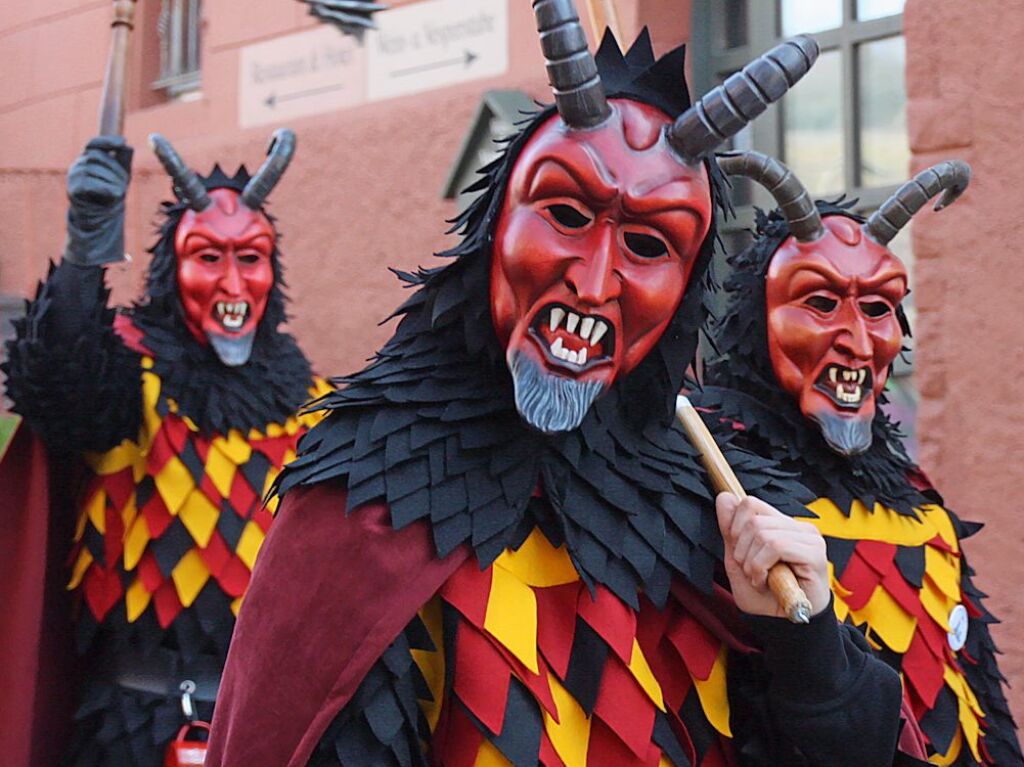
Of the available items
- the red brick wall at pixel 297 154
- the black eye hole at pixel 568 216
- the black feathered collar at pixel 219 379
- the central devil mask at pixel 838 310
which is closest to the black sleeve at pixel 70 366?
the black feathered collar at pixel 219 379

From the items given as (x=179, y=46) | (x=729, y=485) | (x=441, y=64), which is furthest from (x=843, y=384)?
(x=179, y=46)

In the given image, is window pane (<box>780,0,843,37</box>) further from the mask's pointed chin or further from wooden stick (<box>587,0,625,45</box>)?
wooden stick (<box>587,0,625,45</box>)

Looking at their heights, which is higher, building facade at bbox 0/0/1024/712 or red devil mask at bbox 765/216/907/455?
building facade at bbox 0/0/1024/712

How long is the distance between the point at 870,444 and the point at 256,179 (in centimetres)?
199

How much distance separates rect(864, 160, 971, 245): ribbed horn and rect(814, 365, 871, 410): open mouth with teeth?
0.33m

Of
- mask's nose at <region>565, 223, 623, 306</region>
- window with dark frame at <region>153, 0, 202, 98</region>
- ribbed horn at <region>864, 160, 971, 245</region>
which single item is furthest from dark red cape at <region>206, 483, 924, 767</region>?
window with dark frame at <region>153, 0, 202, 98</region>

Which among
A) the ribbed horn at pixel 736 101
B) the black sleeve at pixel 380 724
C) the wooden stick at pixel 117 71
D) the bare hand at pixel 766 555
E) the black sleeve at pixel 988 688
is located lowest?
the black sleeve at pixel 988 688

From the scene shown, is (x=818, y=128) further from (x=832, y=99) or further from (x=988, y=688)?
(x=988, y=688)

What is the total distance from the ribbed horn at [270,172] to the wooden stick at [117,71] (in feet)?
1.44

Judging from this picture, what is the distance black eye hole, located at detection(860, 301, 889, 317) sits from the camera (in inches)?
130

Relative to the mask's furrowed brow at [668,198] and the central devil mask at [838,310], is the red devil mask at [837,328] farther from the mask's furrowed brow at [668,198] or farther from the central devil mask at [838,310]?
the mask's furrowed brow at [668,198]

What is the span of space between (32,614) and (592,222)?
7.41 feet

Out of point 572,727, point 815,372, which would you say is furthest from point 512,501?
point 815,372

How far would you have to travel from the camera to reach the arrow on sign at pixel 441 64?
705cm
